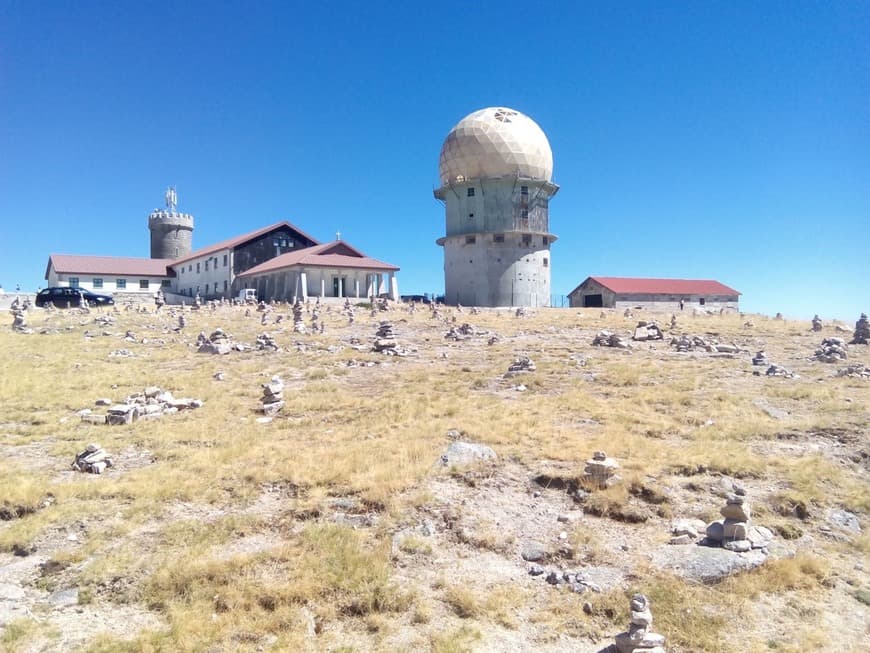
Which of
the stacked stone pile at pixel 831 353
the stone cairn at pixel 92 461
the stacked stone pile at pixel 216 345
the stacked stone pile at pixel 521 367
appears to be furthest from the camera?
the stacked stone pile at pixel 216 345

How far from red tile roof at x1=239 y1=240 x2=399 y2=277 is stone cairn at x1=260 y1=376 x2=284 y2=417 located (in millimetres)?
31530

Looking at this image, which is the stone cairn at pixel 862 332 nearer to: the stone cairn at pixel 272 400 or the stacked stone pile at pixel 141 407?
the stone cairn at pixel 272 400

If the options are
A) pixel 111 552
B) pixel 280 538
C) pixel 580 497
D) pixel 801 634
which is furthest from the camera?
pixel 580 497

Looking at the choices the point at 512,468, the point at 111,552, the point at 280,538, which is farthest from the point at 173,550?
the point at 512,468

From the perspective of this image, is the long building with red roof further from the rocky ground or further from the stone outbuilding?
the rocky ground

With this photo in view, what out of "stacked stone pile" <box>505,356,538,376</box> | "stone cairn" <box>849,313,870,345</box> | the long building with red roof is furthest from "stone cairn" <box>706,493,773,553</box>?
the long building with red roof

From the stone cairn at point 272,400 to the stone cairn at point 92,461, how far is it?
361 centimetres

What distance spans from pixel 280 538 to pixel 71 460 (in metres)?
4.73

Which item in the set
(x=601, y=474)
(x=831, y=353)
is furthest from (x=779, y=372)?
(x=601, y=474)

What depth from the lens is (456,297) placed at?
4741 centimetres

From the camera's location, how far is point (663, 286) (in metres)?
59.2

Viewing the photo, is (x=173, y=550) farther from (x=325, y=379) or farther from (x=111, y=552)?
(x=325, y=379)

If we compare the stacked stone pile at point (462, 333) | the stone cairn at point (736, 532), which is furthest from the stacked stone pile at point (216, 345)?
the stone cairn at point (736, 532)

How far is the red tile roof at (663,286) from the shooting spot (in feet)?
187
